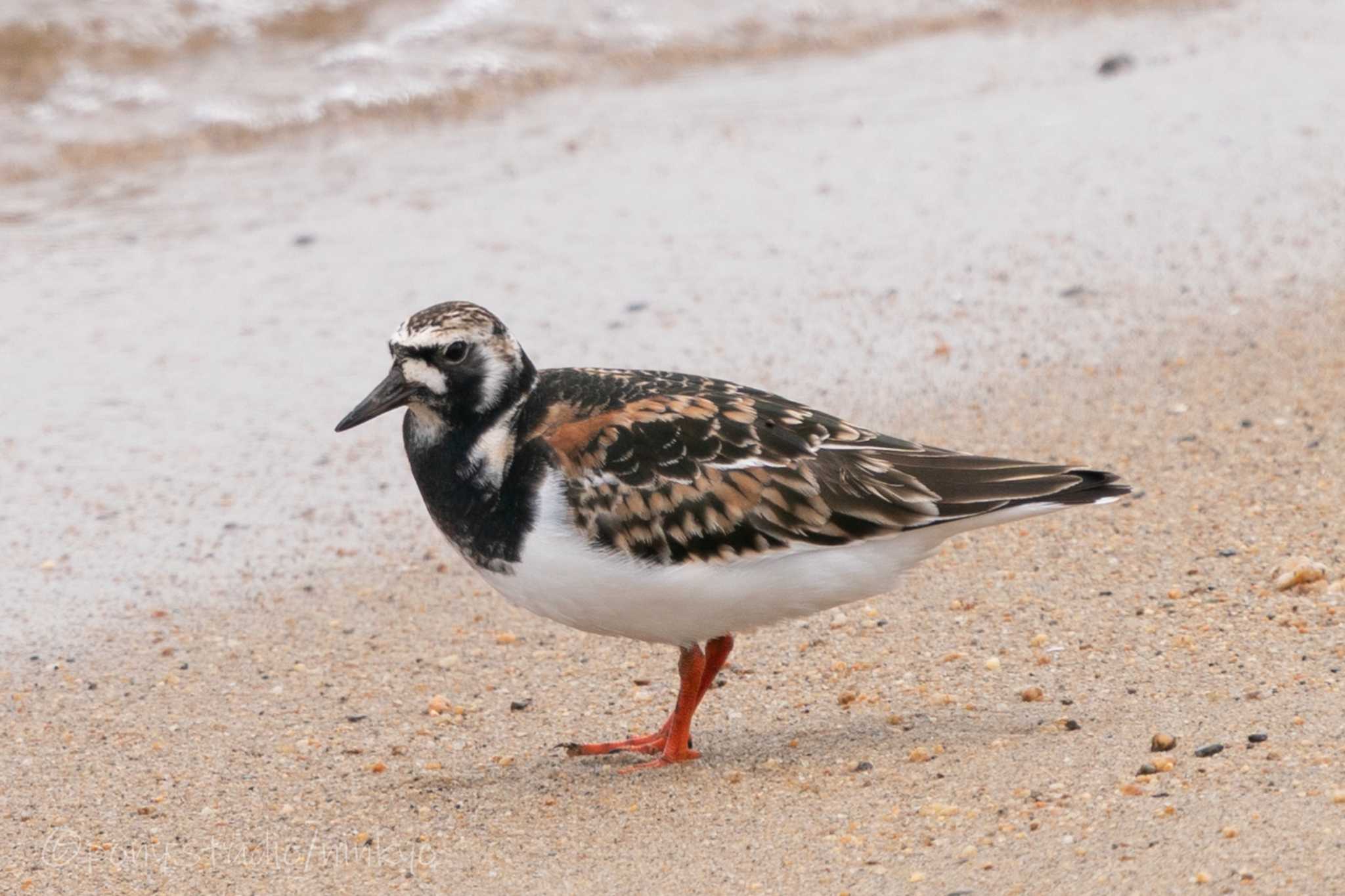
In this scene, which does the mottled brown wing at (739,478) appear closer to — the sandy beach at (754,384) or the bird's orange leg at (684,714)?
the bird's orange leg at (684,714)

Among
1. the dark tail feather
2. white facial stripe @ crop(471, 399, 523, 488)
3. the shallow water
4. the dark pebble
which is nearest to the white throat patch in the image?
white facial stripe @ crop(471, 399, 523, 488)

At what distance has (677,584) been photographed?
430cm

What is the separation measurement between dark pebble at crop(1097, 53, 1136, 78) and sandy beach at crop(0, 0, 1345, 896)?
0.11ft

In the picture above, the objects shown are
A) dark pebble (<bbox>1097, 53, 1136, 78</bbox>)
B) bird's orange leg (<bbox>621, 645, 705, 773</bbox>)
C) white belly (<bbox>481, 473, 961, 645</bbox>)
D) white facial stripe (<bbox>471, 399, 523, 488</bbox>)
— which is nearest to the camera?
white belly (<bbox>481, 473, 961, 645</bbox>)

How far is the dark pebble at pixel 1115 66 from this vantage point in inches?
416

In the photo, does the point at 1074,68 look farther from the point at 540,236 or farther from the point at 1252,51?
the point at 540,236

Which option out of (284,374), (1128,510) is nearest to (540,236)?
(284,374)

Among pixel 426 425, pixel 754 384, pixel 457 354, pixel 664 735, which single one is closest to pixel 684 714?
pixel 664 735

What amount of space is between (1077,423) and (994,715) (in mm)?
2266

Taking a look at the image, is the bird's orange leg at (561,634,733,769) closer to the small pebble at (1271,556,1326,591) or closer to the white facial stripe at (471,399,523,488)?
the white facial stripe at (471,399,523,488)

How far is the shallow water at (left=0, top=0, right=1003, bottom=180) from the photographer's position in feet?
36.1

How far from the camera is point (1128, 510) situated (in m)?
5.82

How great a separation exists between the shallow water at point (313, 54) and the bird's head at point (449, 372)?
6.76 m

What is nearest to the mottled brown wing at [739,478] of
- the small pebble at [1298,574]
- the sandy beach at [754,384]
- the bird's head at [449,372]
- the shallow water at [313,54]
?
the bird's head at [449,372]
